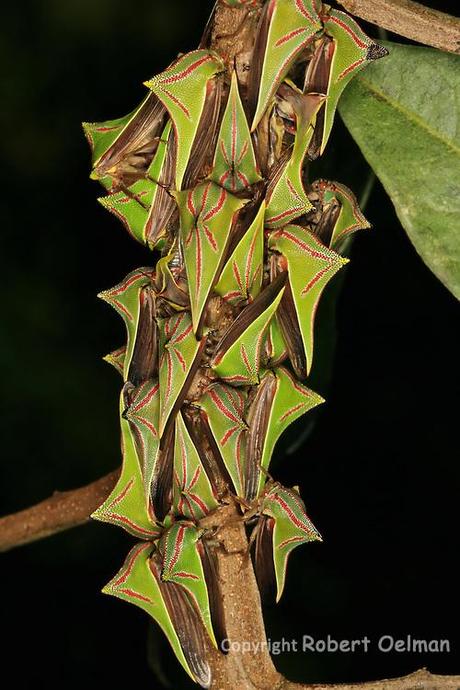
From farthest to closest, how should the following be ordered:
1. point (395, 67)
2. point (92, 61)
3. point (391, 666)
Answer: point (92, 61)
point (391, 666)
point (395, 67)

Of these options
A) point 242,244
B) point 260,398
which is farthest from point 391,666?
point 242,244

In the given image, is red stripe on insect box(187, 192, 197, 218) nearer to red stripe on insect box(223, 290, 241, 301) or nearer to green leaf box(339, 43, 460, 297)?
red stripe on insect box(223, 290, 241, 301)

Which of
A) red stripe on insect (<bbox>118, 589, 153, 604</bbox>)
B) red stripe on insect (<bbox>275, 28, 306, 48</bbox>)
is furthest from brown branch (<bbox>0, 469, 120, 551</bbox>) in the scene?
red stripe on insect (<bbox>275, 28, 306, 48</bbox>)

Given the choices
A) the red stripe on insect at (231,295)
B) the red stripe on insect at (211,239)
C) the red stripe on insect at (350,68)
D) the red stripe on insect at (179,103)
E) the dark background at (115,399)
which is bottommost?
the dark background at (115,399)

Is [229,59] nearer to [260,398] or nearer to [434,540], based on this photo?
[260,398]

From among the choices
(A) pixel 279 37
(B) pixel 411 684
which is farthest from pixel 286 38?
(B) pixel 411 684

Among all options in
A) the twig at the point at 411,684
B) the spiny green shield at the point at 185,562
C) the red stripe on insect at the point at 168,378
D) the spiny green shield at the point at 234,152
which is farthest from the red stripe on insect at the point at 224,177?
the twig at the point at 411,684

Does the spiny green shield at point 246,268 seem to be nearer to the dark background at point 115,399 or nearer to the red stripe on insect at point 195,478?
the red stripe on insect at point 195,478
